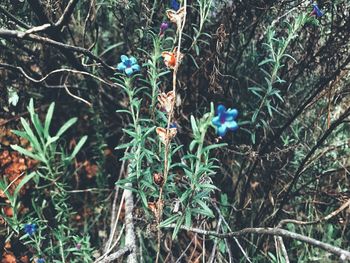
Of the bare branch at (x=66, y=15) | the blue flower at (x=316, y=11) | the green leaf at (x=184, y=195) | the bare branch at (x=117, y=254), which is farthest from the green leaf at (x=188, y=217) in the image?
the bare branch at (x=66, y=15)

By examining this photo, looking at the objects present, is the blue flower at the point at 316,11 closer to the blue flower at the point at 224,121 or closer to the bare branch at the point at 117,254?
the blue flower at the point at 224,121

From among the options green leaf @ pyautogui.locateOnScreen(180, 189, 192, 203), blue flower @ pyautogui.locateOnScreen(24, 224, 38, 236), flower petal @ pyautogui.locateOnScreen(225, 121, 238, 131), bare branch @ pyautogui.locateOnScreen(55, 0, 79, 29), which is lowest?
blue flower @ pyautogui.locateOnScreen(24, 224, 38, 236)

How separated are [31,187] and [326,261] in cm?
185

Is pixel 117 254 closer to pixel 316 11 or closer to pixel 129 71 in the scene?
pixel 129 71

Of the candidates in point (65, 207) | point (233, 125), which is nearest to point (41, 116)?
point (65, 207)

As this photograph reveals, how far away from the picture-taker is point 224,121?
145cm

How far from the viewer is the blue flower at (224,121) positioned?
4.59 ft

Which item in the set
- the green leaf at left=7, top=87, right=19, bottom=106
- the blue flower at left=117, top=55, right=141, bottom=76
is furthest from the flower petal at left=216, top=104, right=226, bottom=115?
the green leaf at left=7, top=87, right=19, bottom=106

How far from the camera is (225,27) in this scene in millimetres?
2227

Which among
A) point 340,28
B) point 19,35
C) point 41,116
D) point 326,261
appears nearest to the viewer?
point 19,35

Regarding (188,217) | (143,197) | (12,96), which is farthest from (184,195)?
(12,96)

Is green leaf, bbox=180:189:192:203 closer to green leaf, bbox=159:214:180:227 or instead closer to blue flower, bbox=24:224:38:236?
green leaf, bbox=159:214:180:227

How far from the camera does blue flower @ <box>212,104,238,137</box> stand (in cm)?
140

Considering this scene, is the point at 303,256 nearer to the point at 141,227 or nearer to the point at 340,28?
the point at 141,227
